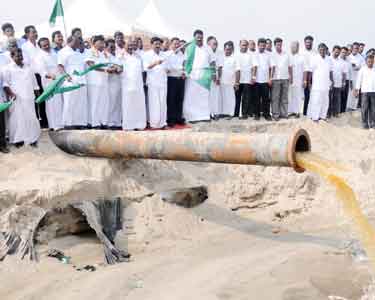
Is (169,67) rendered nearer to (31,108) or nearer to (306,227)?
(31,108)

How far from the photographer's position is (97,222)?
21.7 ft

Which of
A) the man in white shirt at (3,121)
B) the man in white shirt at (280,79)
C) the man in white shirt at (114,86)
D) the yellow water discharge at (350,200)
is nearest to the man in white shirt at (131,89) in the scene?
the man in white shirt at (114,86)

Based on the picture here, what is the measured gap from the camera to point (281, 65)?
11.1m

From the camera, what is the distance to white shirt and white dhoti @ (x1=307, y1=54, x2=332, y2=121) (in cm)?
1132

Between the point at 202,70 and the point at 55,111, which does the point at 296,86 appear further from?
the point at 55,111

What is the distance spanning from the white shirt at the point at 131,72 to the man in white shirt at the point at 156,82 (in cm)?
34

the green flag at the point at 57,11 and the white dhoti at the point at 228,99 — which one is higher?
the green flag at the point at 57,11

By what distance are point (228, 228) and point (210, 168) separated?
1389mm

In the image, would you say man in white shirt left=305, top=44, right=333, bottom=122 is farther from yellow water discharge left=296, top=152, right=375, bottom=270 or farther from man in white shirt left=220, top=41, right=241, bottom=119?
yellow water discharge left=296, top=152, right=375, bottom=270

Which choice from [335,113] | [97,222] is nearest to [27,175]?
[97,222]

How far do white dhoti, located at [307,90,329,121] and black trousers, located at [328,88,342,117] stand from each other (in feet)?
2.17

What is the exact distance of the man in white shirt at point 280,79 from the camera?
11.2m

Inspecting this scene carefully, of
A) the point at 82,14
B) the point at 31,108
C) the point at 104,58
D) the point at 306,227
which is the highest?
the point at 82,14

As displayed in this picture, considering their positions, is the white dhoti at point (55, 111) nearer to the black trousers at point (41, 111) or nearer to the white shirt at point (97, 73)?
the black trousers at point (41, 111)
